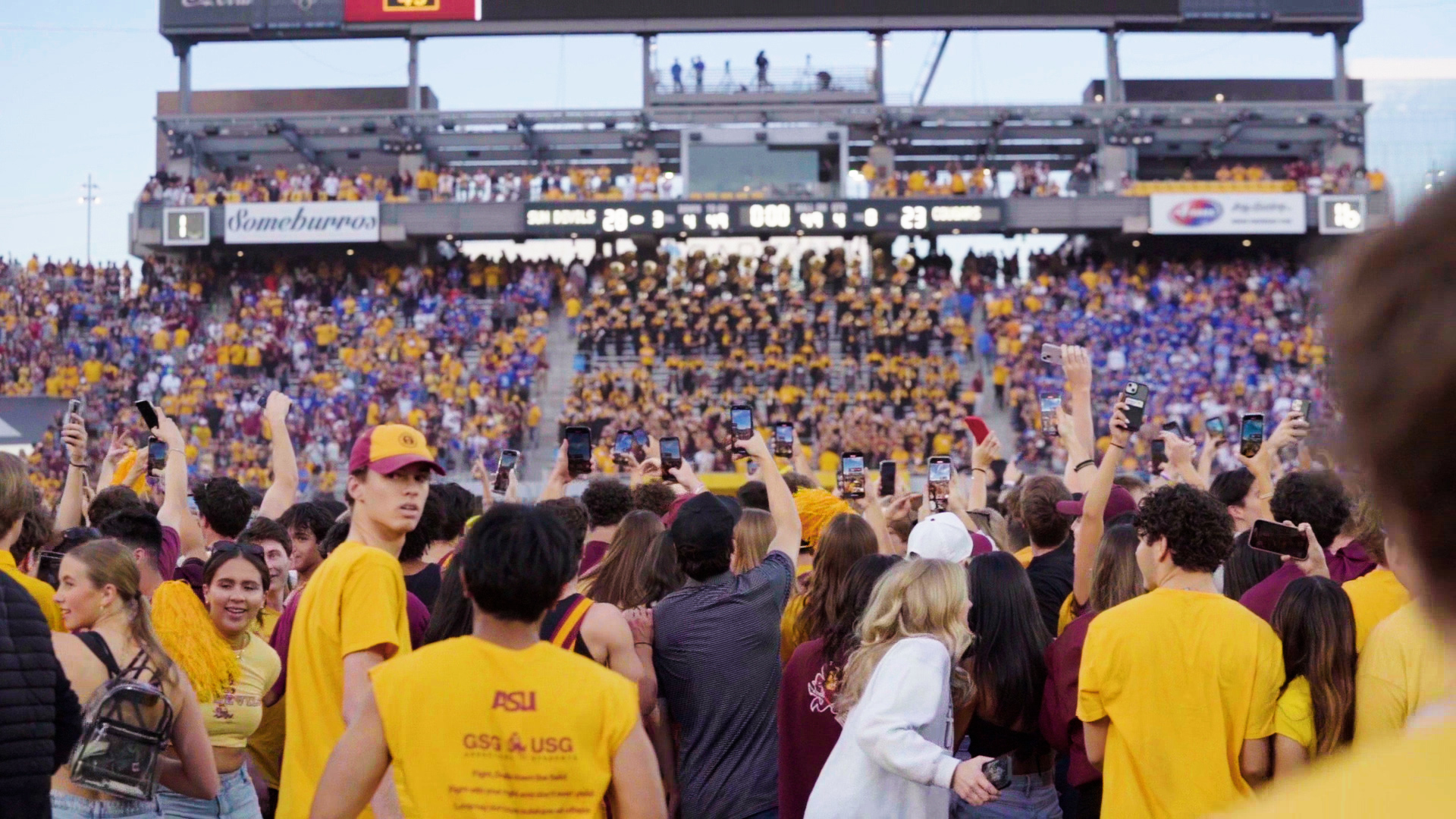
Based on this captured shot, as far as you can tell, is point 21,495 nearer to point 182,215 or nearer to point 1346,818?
point 1346,818

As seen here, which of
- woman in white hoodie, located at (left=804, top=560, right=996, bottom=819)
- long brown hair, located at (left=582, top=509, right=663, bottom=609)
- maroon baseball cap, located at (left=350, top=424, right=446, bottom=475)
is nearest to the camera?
woman in white hoodie, located at (left=804, top=560, right=996, bottom=819)

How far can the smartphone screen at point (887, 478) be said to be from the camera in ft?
30.3

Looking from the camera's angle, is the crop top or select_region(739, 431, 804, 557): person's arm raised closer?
the crop top

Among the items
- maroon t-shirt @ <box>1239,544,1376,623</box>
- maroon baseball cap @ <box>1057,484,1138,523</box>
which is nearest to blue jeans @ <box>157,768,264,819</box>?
maroon t-shirt @ <box>1239,544,1376,623</box>

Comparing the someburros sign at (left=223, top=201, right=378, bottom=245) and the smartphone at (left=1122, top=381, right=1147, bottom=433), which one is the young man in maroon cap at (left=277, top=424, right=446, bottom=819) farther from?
the someburros sign at (left=223, top=201, right=378, bottom=245)

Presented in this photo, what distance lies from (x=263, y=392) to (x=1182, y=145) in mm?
25830

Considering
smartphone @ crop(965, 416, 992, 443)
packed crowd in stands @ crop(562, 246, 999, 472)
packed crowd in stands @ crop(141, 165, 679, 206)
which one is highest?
packed crowd in stands @ crop(141, 165, 679, 206)

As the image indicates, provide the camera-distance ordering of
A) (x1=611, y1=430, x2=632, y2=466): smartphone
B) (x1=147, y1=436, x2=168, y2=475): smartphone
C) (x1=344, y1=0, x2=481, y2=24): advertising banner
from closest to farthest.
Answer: (x1=611, y1=430, x2=632, y2=466): smartphone → (x1=147, y1=436, x2=168, y2=475): smartphone → (x1=344, y1=0, x2=481, y2=24): advertising banner

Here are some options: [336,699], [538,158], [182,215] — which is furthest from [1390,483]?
[538,158]

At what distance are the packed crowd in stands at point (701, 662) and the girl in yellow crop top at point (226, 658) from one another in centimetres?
1

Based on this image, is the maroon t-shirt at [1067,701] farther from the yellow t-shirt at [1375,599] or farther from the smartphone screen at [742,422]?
the smartphone screen at [742,422]

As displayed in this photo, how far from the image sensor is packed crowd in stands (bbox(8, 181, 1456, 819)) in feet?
9.87

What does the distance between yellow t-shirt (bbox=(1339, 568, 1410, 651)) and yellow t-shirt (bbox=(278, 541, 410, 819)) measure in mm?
2889

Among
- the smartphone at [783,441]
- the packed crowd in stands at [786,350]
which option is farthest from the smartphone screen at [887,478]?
the packed crowd in stands at [786,350]
